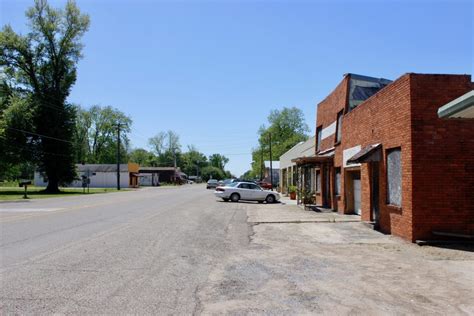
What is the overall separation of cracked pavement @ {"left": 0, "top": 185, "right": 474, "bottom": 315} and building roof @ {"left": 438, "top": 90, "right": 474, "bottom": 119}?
2756 mm

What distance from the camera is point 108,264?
9.05 m

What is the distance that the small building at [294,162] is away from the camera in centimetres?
3600

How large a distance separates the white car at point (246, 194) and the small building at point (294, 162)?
126 inches

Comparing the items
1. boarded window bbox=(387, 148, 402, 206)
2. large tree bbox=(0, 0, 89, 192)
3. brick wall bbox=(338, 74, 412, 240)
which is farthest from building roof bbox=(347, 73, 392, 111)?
large tree bbox=(0, 0, 89, 192)

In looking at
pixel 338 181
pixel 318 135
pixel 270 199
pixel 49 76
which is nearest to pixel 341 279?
pixel 338 181

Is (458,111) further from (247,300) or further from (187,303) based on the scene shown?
(187,303)

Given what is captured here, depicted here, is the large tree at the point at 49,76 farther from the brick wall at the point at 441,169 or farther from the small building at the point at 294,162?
the brick wall at the point at 441,169

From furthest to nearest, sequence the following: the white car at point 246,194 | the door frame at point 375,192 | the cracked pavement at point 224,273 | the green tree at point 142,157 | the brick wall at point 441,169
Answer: the green tree at point 142,157
the white car at point 246,194
the door frame at point 375,192
the brick wall at point 441,169
the cracked pavement at point 224,273

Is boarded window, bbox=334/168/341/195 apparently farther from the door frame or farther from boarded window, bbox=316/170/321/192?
the door frame

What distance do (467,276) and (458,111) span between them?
3105 millimetres

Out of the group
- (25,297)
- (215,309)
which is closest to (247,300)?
(215,309)

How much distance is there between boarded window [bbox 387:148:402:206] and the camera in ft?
44.5

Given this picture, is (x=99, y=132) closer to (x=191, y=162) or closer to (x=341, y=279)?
(x=191, y=162)

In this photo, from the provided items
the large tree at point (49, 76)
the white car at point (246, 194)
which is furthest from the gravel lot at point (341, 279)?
the large tree at point (49, 76)
